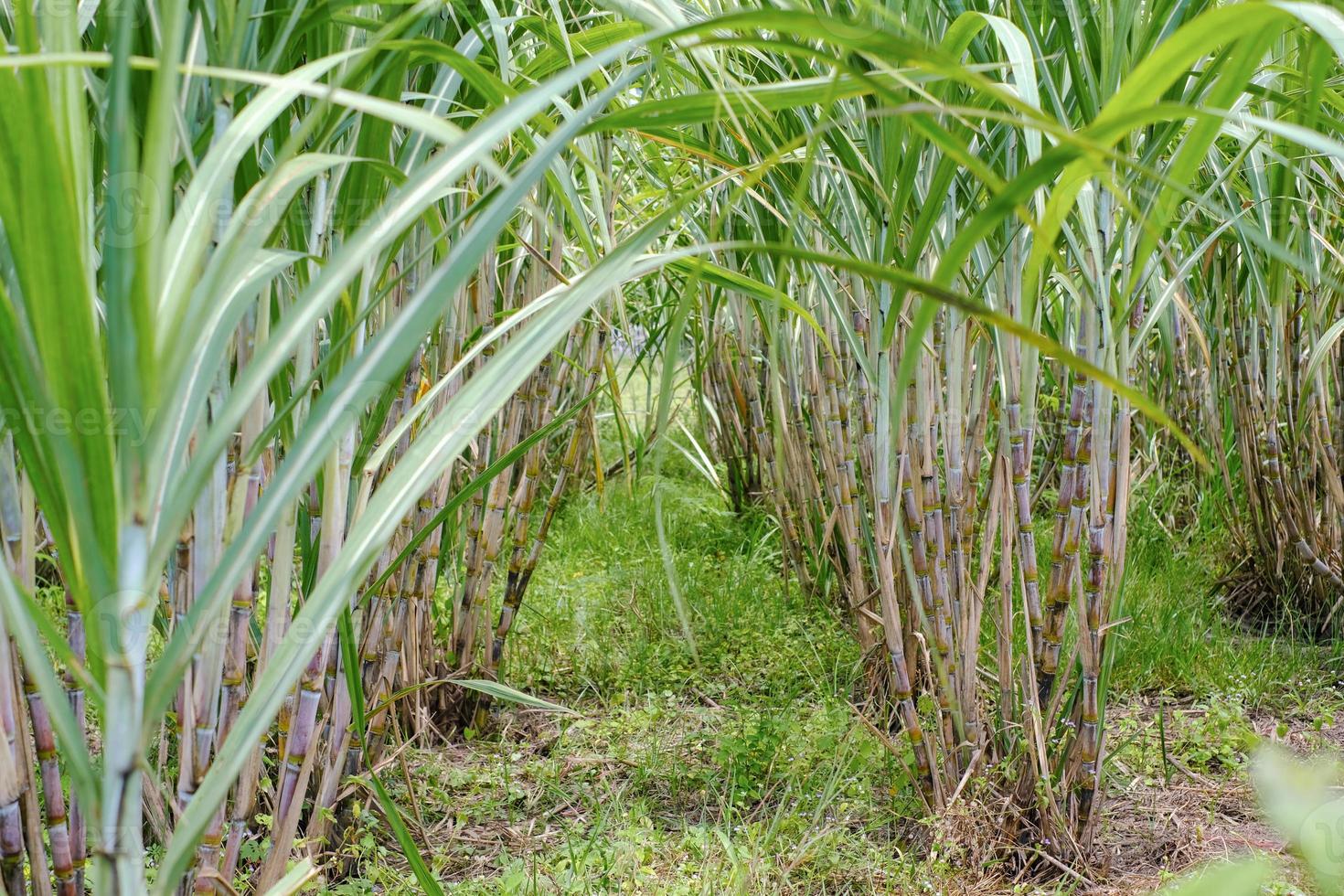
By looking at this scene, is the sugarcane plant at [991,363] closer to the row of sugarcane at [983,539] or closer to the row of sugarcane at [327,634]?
the row of sugarcane at [983,539]

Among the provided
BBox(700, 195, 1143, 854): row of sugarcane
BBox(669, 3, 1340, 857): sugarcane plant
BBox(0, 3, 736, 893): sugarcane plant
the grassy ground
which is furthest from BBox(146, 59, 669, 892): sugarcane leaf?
the grassy ground

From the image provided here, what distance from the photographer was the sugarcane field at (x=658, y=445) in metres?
0.40

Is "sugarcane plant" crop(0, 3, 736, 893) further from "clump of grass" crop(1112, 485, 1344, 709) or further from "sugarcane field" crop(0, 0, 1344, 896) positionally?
"clump of grass" crop(1112, 485, 1344, 709)

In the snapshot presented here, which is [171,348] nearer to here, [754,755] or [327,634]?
[327,634]

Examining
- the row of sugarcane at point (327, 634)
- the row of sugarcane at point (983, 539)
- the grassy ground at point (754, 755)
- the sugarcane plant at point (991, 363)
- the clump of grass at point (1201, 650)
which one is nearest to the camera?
the row of sugarcane at point (327, 634)

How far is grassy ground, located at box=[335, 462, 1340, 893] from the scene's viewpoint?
1.15 metres

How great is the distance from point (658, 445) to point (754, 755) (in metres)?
0.98

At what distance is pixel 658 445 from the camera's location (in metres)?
0.51

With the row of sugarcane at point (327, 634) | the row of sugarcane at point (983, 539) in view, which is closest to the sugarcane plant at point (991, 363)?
the row of sugarcane at point (983, 539)

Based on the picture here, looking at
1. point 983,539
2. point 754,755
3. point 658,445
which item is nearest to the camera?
point 658,445

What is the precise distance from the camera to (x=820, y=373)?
1.67m

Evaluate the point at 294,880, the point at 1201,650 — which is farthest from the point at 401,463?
the point at 1201,650

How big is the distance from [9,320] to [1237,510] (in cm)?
230

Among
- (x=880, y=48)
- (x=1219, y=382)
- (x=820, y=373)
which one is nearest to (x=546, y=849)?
(x=820, y=373)
